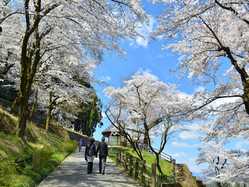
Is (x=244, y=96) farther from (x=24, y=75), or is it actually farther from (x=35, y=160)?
(x=24, y=75)

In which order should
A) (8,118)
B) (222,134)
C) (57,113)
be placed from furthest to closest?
(57,113)
(8,118)
(222,134)

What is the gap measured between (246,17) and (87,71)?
2077cm

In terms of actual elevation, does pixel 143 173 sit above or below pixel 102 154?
below

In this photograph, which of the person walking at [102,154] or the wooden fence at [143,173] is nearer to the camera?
the wooden fence at [143,173]

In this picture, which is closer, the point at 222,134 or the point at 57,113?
the point at 222,134

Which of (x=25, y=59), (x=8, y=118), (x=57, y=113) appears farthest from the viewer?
(x=57, y=113)

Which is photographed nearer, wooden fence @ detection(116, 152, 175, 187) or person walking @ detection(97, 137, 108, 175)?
wooden fence @ detection(116, 152, 175, 187)

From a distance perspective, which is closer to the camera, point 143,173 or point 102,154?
point 143,173

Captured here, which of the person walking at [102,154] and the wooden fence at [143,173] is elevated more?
the person walking at [102,154]

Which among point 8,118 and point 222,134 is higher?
point 8,118

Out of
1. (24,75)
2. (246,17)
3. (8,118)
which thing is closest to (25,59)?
(24,75)

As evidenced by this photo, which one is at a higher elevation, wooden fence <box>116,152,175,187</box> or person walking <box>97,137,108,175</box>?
person walking <box>97,137,108,175</box>

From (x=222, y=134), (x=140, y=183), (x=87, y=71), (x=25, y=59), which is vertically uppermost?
(x=87, y=71)

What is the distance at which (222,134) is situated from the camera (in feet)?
40.1
